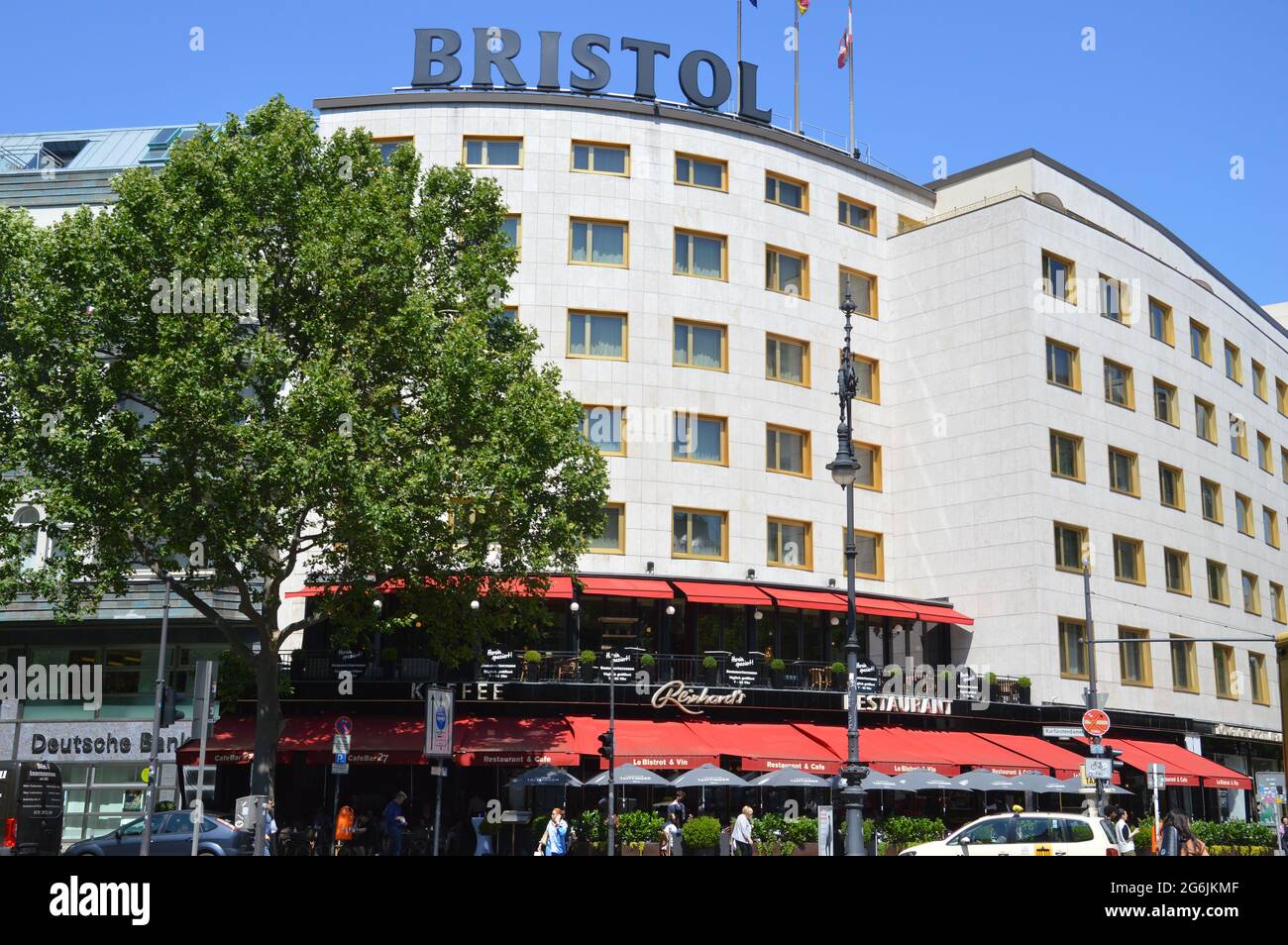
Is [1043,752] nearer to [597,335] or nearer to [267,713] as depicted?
[597,335]

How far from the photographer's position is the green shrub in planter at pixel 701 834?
3103 centimetres

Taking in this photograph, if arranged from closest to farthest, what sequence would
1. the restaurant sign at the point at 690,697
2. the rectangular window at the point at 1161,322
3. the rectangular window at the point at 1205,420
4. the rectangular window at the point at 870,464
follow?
the restaurant sign at the point at 690,697 < the rectangular window at the point at 870,464 < the rectangular window at the point at 1161,322 < the rectangular window at the point at 1205,420

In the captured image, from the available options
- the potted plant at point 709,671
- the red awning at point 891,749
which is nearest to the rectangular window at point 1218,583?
the red awning at point 891,749

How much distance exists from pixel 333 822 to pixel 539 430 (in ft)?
40.6

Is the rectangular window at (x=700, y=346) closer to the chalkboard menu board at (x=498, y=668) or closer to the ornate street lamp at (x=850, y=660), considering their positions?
the chalkboard menu board at (x=498, y=668)

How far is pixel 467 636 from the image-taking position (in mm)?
31125

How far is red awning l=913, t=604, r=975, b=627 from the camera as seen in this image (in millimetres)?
42125

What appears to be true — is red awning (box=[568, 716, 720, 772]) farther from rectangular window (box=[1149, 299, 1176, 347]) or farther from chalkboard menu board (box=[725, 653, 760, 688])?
rectangular window (box=[1149, 299, 1176, 347])

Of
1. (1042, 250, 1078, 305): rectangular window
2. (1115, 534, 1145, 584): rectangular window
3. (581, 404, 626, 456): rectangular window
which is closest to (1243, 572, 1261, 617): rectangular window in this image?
(1115, 534, 1145, 584): rectangular window

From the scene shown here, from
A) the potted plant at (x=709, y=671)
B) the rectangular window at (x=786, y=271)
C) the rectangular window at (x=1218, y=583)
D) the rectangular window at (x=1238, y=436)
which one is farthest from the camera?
the rectangular window at (x=1238, y=436)

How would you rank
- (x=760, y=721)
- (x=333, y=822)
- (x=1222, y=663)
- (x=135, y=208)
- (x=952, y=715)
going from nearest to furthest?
(x=135, y=208), (x=333, y=822), (x=760, y=721), (x=952, y=715), (x=1222, y=663)

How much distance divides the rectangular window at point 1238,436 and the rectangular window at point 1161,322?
6804mm

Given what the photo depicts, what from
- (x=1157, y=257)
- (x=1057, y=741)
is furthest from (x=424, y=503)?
(x=1157, y=257)
